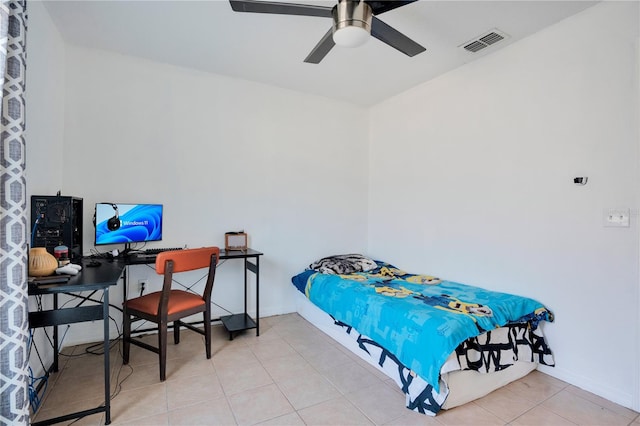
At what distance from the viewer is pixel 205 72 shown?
10.7 ft

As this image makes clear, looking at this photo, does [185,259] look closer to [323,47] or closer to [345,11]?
[323,47]

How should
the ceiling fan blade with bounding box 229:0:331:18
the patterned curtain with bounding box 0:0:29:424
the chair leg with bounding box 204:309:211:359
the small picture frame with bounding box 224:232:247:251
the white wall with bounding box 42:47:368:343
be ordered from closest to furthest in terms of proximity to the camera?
the patterned curtain with bounding box 0:0:29:424
the ceiling fan blade with bounding box 229:0:331:18
the chair leg with bounding box 204:309:211:359
the white wall with bounding box 42:47:368:343
the small picture frame with bounding box 224:232:247:251

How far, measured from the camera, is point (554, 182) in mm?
2412

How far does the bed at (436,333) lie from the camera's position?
75.9 inches

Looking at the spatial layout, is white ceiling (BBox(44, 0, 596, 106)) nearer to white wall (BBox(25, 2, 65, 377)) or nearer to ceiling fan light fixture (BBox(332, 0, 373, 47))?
white wall (BBox(25, 2, 65, 377))

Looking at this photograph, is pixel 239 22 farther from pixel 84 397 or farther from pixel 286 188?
pixel 84 397

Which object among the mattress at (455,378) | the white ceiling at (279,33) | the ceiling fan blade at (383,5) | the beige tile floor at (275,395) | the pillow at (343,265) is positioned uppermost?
the white ceiling at (279,33)

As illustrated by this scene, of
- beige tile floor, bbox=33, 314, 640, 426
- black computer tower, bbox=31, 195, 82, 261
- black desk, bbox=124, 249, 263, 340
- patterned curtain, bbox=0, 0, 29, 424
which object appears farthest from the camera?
black desk, bbox=124, 249, 263, 340

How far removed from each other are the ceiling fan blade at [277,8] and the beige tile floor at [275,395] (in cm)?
231

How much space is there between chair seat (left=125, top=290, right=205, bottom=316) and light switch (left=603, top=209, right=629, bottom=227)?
295 centimetres

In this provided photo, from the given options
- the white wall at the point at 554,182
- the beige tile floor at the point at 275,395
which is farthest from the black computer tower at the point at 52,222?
the white wall at the point at 554,182

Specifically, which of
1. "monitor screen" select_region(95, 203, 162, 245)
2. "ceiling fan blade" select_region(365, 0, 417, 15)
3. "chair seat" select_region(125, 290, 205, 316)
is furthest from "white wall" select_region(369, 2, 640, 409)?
"monitor screen" select_region(95, 203, 162, 245)

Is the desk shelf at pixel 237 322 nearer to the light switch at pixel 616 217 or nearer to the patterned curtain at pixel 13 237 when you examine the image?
the patterned curtain at pixel 13 237

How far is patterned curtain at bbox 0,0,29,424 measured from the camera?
1.44m
